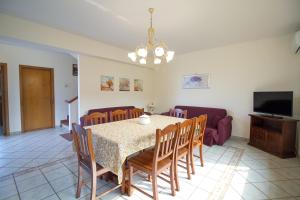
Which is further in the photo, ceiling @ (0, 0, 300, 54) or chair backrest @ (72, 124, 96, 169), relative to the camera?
ceiling @ (0, 0, 300, 54)

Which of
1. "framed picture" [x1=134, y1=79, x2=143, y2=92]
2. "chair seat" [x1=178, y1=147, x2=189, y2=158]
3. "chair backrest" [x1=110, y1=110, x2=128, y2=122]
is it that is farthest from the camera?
"framed picture" [x1=134, y1=79, x2=143, y2=92]

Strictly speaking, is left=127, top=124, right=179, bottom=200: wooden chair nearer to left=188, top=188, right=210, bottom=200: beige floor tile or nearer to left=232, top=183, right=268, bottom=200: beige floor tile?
left=188, top=188, right=210, bottom=200: beige floor tile

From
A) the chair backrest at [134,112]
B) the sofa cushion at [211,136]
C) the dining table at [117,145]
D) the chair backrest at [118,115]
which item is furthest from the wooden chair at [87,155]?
the sofa cushion at [211,136]

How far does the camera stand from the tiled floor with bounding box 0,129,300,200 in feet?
6.06

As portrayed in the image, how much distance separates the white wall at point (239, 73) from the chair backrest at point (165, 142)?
9.33ft

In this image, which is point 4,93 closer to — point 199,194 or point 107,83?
point 107,83

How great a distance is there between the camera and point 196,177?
7.29 ft

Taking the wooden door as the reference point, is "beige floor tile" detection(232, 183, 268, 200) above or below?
below

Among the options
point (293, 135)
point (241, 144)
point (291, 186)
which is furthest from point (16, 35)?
point (293, 135)

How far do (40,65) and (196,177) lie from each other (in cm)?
524

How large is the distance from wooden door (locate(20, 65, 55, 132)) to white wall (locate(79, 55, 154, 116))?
1.97m

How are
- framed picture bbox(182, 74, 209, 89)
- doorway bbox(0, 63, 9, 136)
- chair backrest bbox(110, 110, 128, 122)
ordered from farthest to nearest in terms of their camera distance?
framed picture bbox(182, 74, 209, 89), doorway bbox(0, 63, 9, 136), chair backrest bbox(110, 110, 128, 122)

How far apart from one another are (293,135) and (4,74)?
6.92 meters

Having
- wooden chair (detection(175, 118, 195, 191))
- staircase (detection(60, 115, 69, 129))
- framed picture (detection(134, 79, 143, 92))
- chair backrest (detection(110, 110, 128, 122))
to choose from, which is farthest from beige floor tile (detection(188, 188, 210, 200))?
staircase (detection(60, 115, 69, 129))
